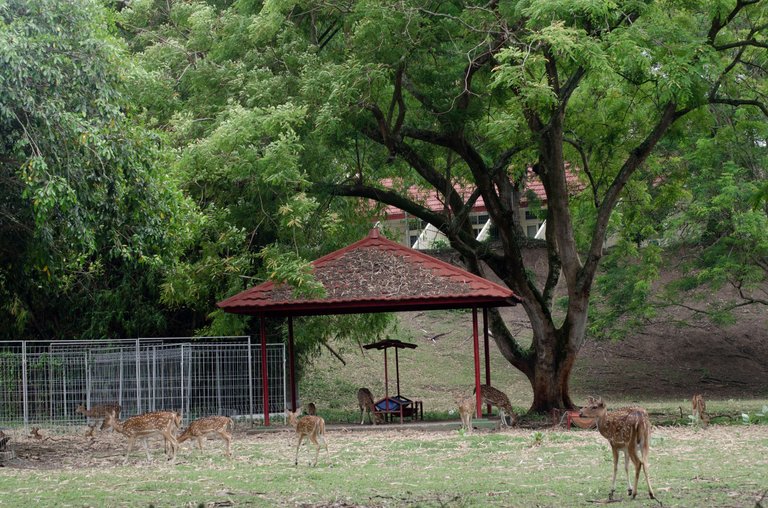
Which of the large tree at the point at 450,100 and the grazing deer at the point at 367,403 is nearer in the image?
the large tree at the point at 450,100

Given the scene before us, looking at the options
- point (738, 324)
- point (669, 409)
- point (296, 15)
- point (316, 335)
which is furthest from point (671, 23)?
point (738, 324)

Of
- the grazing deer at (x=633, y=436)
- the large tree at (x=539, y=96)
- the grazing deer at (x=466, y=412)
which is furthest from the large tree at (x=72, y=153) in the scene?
the grazing deer at (x=633, y=436)

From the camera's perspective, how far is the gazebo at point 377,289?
20.3 meters

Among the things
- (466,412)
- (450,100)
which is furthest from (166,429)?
(450,100)

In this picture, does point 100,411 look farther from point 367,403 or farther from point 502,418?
point 502,418

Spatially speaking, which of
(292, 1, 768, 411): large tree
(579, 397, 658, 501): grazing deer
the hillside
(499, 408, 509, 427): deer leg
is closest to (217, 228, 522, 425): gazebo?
(499, 408, 509, 427): deer leg

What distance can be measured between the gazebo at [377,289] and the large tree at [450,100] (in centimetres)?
111

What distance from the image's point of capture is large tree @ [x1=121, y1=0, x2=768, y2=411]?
1850cm

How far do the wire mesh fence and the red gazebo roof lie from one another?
1750 mm

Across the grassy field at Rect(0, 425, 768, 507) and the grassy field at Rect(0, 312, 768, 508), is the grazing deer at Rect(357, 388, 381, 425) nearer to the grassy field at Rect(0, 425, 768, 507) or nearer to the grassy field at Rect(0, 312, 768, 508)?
the grassy field at Rect(0, 312, 768, 508)

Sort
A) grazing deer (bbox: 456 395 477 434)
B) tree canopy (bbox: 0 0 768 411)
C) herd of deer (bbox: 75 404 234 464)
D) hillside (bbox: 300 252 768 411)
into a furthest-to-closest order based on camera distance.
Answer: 1. hillside (bbox: 300 252 768 411)
2. grazing deer (bbox: 456 395 477 434)
3. herd of deer (bbox: 75 404 234 464)
4. tree canopy (bbox: 0 0 768 411)

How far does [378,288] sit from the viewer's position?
20.4m

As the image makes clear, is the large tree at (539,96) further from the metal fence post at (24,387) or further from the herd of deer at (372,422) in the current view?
the metal fence post at (24,387)

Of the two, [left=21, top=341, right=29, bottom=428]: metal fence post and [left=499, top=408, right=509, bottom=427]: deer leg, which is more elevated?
[left=21, top=341, right=29, bottom=428]: metal fence post
